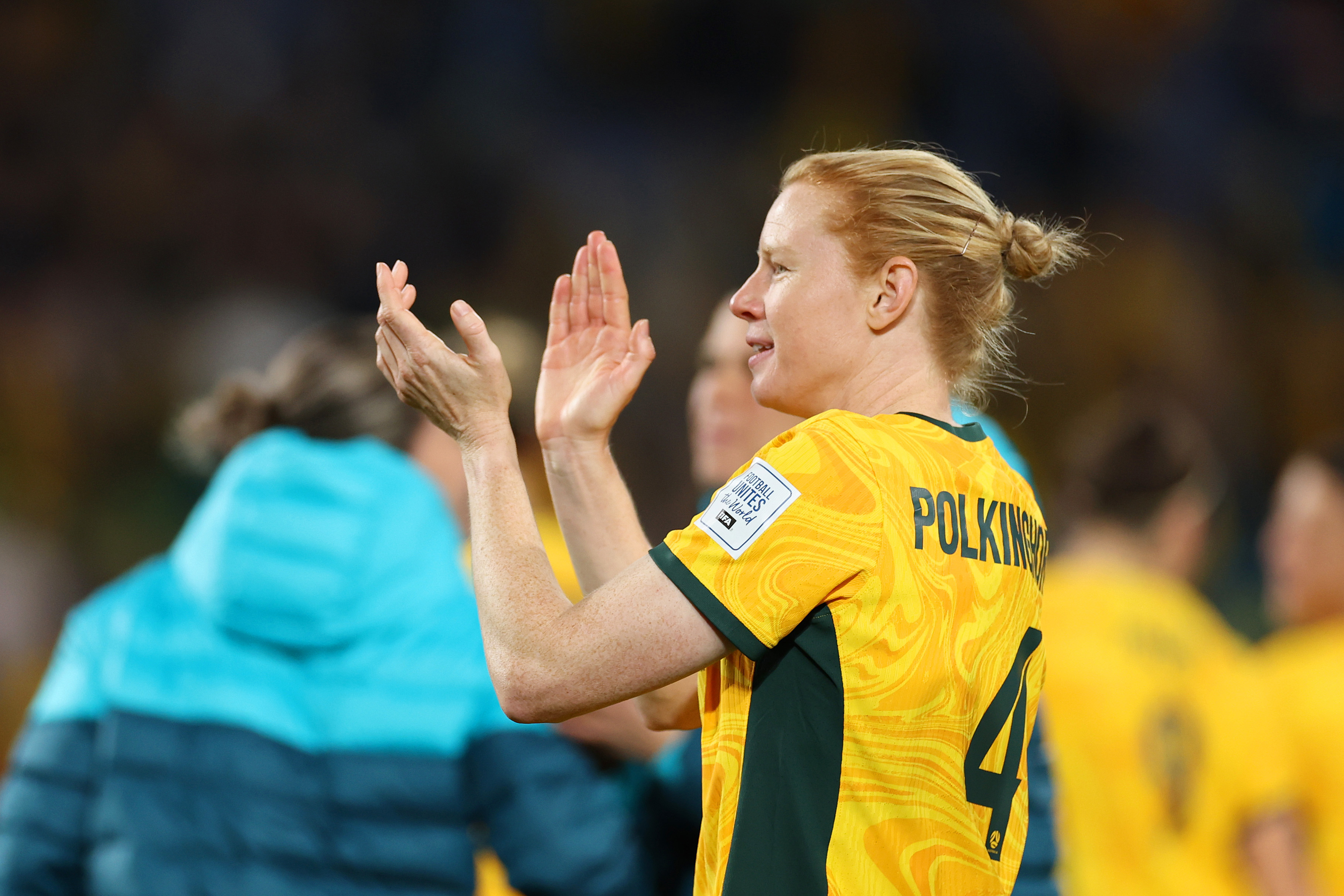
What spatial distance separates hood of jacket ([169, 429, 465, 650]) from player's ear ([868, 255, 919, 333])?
122cm

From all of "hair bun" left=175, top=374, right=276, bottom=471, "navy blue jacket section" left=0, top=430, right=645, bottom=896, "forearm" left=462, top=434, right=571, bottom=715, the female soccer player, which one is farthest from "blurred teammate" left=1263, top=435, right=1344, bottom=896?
"forearm" left=462, top=434, right=571, bottom=715

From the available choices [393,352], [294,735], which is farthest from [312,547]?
[393,352]

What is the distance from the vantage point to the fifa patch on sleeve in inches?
48.2

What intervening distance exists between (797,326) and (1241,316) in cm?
865

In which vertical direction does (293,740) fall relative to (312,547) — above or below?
below

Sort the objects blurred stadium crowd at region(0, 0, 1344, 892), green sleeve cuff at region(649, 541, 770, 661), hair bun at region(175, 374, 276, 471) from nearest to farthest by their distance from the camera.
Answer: green sleeve cuff at region(649, 541, 770, 661) → hair bun at region(175, 374, 276, 471) → blurred stadium crowd at region(0, 0, 1344, 892)

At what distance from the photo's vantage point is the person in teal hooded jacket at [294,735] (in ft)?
7.22

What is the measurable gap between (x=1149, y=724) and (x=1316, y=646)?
808 millimetres

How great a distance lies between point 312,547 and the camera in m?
2.27

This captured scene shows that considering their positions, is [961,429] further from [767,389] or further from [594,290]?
[594,290]

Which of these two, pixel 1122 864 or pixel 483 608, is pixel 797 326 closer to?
pixel 483 608

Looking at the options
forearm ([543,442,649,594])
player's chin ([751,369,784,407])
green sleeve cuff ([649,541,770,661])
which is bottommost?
green sleeve cuff ([649,541,770,661])

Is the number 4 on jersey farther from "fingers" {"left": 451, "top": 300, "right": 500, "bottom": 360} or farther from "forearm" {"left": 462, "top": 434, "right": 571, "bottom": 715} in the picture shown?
"fingers" {"left": 451, "top": 300, "right": 500, "bottom": 360}

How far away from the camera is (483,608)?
4.31 ft
